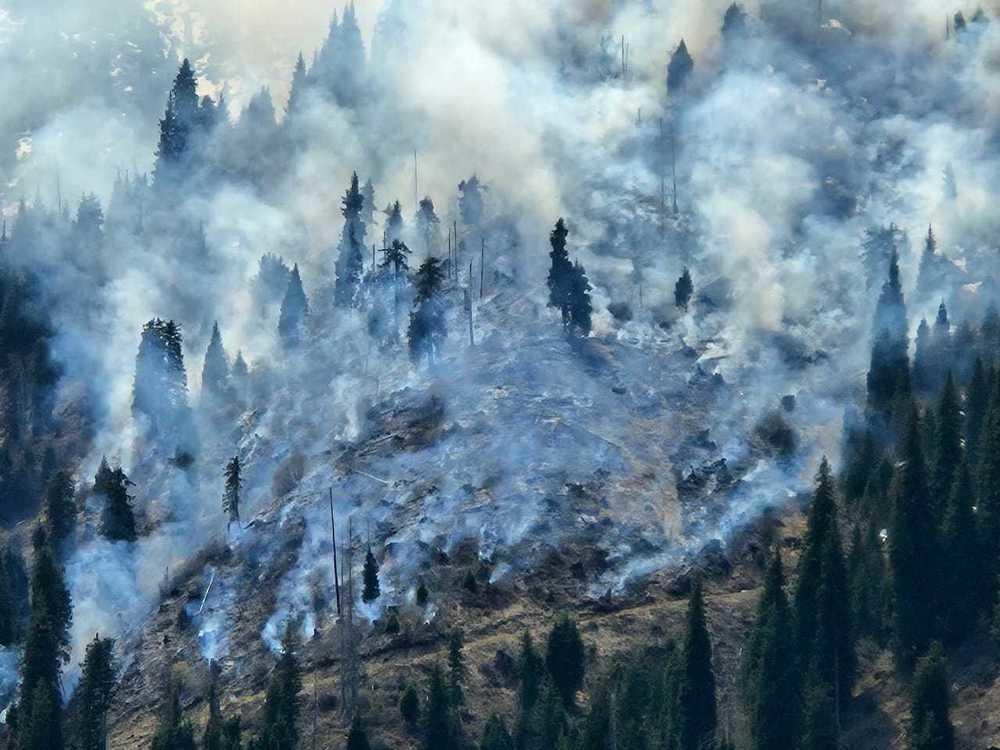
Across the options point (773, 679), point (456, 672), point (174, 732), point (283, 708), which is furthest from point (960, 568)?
point (174, 732)

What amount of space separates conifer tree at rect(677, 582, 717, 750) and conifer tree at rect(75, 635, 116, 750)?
185ft

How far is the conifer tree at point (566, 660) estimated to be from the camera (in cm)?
16625

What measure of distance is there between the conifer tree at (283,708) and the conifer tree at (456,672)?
14.2 metres

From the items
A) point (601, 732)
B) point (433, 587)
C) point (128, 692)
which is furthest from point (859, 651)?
point (128, 692)

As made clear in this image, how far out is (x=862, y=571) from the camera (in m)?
161

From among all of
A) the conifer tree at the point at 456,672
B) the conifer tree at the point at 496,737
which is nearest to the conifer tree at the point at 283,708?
the conifer tree at the point at 456,672

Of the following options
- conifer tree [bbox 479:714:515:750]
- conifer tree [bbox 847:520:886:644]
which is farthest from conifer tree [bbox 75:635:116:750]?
conifer tree [bbox 847:520:886:644]

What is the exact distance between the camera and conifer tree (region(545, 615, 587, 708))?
166250 mm

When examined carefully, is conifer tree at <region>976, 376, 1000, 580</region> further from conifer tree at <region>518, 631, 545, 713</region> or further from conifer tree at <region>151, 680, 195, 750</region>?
conifer tree at <region>151, 680, 195, 750</region>

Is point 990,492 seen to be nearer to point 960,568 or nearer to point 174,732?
point 960,568

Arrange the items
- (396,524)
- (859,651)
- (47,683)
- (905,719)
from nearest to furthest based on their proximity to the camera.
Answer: (905,719), (859,651), (47,683), (396,524)

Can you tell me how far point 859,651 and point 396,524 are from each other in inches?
2110

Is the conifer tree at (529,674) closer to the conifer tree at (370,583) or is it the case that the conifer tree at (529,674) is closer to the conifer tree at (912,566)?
the conifer tree at (370,583)

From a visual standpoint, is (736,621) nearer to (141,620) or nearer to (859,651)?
(859,651)
